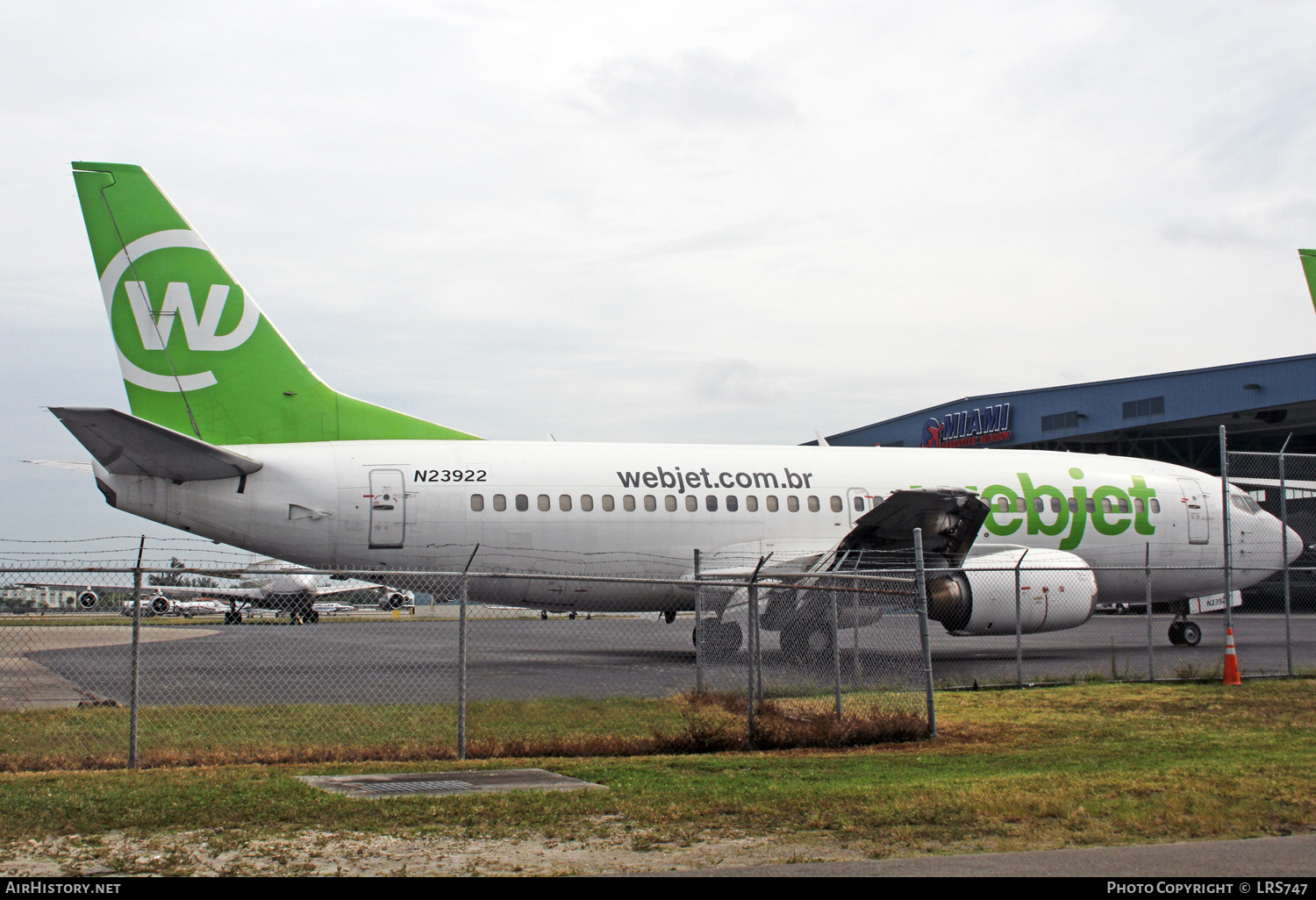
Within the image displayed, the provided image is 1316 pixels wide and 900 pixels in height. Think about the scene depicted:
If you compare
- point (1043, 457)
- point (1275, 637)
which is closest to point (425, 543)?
point (1043, 457)

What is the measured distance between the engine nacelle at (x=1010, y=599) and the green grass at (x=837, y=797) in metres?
6.57

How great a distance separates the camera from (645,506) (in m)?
19.0

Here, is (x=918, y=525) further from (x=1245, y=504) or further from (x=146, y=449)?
(x=146, y=449)

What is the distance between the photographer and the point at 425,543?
17562mm

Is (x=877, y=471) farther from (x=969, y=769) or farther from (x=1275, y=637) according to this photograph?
(x=969, y=769)

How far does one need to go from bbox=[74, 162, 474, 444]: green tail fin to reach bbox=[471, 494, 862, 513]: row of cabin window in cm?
317

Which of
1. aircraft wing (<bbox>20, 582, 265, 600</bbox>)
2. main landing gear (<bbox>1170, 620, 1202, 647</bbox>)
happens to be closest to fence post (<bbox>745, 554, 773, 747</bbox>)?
aircraft wing (<bbox>20, 582, 265, 600</bbox>)

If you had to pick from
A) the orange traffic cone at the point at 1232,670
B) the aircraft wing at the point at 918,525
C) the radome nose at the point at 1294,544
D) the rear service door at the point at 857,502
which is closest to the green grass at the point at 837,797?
the orange traffic cone at the point at 1232,670

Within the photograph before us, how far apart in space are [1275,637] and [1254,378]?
1589cm

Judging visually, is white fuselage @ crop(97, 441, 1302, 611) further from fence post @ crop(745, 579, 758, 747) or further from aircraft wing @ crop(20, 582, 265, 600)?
fence post @ crop(745, 579, 758, 747)

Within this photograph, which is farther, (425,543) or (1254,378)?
(1254,378)

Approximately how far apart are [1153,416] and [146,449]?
36.0 m

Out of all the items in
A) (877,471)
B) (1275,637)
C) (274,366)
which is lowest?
(1275,637)
